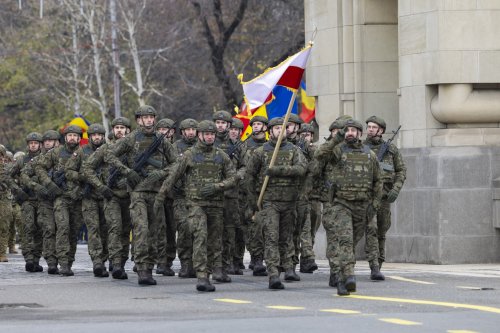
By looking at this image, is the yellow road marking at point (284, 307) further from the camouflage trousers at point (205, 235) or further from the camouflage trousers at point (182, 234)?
the camouflage trousers at point (182, 234)

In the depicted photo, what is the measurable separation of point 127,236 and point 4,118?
139 feet

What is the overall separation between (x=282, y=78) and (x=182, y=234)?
233 cm

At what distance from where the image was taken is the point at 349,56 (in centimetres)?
2595

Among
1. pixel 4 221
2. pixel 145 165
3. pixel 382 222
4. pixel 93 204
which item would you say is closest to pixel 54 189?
pixel 93 204

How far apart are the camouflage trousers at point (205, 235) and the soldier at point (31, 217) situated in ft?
14.4

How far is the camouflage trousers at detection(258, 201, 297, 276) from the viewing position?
18.6m

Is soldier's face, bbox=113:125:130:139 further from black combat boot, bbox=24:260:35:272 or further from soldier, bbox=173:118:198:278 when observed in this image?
black combat boot, bbox=24:260:35:272

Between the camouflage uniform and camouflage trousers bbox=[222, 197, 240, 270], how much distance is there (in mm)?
1259

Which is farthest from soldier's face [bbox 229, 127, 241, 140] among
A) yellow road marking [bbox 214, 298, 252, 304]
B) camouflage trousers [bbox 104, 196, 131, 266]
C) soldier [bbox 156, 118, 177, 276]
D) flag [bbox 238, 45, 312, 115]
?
yellow road marking [bbox 214, 298, 252, 304]

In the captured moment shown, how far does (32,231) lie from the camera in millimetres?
23297

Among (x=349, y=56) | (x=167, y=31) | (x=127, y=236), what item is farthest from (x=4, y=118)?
(x=127, y=236)

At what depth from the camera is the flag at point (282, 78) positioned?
20.4 metres

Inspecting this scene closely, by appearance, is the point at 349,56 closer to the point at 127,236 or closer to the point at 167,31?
the point at 127,236

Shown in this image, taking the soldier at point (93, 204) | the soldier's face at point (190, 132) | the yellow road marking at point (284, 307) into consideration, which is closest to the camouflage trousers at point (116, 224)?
the soldier at point (93, 204)
